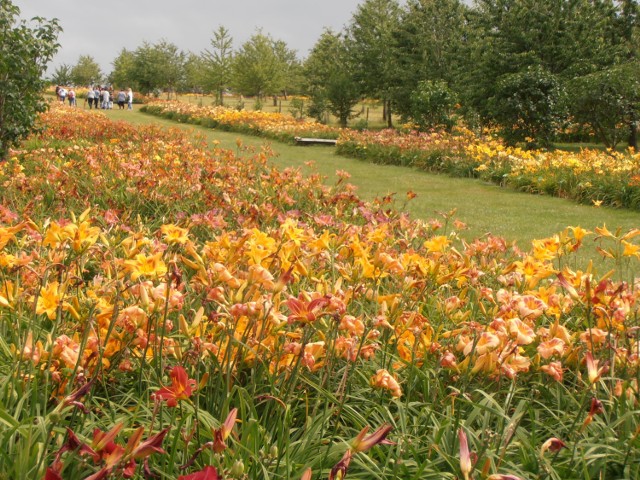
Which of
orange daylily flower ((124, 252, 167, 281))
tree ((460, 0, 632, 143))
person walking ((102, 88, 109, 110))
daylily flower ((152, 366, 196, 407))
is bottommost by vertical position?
daylily flower ((152, 366, 196, 407))

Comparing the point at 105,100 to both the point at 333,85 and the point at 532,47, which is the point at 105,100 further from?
the point at 532,47

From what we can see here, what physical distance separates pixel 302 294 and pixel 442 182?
1114 centimetres

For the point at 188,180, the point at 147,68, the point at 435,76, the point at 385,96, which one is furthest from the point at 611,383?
the point at 147,68

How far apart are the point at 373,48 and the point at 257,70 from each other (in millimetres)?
8857

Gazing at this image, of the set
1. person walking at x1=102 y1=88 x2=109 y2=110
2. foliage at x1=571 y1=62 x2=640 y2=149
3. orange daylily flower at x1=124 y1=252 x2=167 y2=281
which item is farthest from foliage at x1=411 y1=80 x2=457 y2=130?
person walking at x1=102 y1=88 x2=109 y2=110

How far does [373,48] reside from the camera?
2828 cm

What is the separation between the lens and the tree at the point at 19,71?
9.21 m

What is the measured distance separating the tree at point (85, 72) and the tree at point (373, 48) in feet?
152

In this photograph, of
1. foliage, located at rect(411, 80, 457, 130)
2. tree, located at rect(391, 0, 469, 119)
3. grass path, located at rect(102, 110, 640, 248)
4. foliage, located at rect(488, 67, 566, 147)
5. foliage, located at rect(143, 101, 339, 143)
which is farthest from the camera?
tree, located at rect(391, 0, 469, 119)

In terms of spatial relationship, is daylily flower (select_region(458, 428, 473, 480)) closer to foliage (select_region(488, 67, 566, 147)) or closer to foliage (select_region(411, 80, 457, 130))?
foliage (select_region(488, 67, 566, 147))

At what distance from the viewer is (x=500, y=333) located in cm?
197

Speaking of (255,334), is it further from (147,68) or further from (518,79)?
(147,68)

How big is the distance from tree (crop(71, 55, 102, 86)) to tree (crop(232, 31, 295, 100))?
1494 inches

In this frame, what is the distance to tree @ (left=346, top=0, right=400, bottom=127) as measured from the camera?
27969mm
